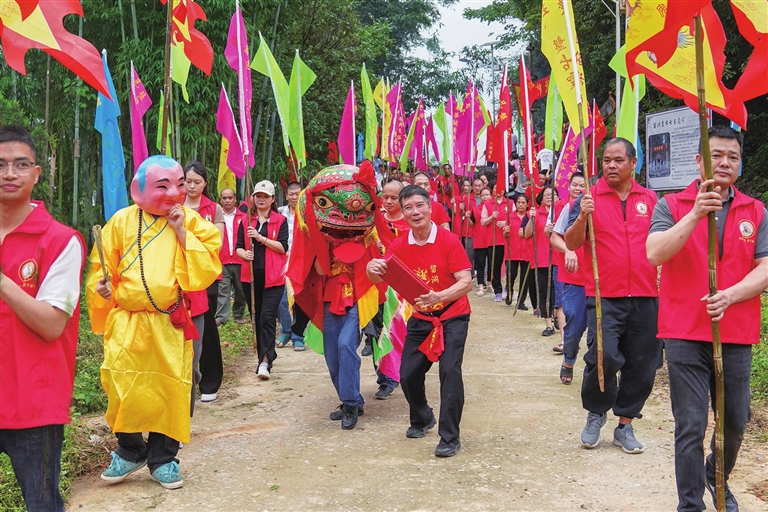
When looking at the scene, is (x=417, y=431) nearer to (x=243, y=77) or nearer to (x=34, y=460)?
(x=34, y=460)

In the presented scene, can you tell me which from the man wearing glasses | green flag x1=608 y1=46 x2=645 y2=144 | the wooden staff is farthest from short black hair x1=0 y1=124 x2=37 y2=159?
green flag x1=608 y1=46 x2=645 y2=144

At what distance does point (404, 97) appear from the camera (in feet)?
123

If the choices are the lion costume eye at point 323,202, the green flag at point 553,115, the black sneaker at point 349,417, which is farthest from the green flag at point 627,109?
the black sneaker at point 349,417

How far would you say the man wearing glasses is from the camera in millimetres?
2807

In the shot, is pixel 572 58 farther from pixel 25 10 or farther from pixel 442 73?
pixel 442 73

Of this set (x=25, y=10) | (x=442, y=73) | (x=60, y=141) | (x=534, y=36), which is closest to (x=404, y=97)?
(x=442, y=73)

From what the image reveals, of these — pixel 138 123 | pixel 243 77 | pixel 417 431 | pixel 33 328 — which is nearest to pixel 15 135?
pixel 33 328

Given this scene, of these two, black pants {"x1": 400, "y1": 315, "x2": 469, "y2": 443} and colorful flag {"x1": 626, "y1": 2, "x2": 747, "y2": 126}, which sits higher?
colorful flag {"x1": 626, "y1": 2, "x2": 747, "y2": 126}

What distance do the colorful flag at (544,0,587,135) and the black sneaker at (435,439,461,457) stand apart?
225cm

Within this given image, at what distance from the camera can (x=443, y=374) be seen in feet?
16.5

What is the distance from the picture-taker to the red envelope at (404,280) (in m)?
4.93

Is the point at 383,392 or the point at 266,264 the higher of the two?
the point at 266,264

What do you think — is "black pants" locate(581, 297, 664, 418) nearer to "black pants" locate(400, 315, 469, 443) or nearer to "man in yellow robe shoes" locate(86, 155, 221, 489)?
"black pants" locate(400, 315, 469, 443)

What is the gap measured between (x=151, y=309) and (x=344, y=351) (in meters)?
1.82
